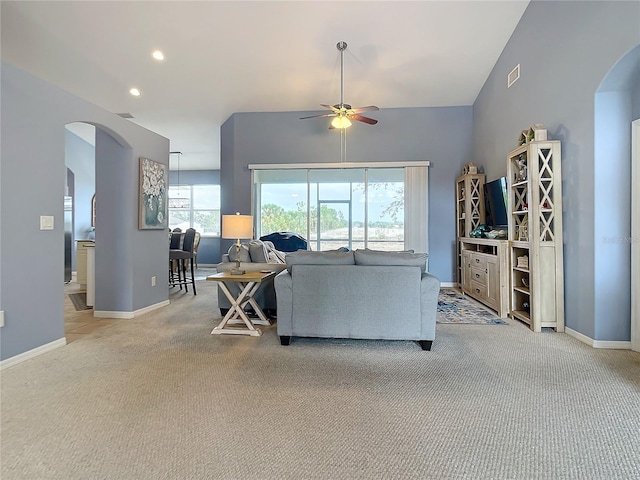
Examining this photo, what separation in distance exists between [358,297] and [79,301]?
4.31 m

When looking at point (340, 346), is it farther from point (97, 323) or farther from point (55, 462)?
point (97, 323)

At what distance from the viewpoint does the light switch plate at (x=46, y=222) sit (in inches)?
107

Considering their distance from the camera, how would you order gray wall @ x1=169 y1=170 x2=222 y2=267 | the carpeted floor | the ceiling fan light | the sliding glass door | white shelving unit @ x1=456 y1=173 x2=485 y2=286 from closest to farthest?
the carpeted floor → the ceiling fan light → white shelving unit @ x1=456 y1=173 x2=485 y2=286 → the sliding glass door → gray wall @ x1=169 y1=170 x2=222 y2=267

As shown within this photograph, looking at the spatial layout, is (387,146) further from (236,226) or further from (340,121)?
(236,226)

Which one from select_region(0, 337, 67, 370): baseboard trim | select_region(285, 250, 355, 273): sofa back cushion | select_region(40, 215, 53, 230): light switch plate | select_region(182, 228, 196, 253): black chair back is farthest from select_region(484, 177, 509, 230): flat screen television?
select_region(0, 337, 67, 370): baseboard trim

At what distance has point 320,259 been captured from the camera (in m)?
2.91

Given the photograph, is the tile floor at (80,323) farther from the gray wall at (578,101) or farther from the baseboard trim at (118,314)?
the gray wall at (578,101)

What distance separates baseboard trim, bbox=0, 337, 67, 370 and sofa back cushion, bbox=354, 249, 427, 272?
8.81 ft

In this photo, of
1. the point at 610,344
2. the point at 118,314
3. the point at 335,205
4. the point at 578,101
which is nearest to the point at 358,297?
the point at 610,344

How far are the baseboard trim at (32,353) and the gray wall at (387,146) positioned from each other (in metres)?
4.07

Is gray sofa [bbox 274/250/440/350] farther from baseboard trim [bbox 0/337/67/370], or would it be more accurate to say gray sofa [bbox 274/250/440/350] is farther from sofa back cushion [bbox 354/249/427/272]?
baseboard trim [bbox 0/337/67/370]

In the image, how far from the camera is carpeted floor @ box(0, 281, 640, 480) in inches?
55.7

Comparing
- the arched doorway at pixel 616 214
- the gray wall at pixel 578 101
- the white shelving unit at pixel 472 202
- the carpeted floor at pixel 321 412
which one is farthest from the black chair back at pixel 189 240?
the arched doorway at pixel 616 214

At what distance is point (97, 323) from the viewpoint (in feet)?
12.0
